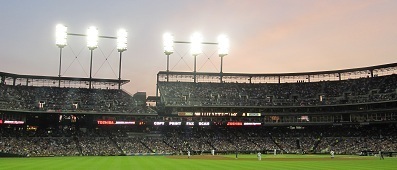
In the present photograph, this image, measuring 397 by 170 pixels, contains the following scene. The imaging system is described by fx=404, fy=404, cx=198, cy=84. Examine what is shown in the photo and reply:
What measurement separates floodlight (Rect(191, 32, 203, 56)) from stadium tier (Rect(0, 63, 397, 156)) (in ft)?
30.6

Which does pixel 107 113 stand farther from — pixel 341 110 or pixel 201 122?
pixel 341 110

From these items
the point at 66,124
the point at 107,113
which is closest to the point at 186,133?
the point at 107,113

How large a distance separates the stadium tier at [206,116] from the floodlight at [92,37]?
1304 cm

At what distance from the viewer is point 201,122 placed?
85.9 metres

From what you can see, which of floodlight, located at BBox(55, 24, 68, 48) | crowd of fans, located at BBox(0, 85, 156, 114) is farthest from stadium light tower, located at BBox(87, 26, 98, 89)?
crowd of fans, located at BBox(0, 85, 156, 114)

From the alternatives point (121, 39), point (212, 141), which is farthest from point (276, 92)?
point (121, 39)

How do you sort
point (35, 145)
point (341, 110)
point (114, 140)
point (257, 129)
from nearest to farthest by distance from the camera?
point (35, 145)
point (114, 140)
point (341, 110)
point (257, 129)

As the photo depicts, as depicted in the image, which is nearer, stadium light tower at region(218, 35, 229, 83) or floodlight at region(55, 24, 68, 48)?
floodlight at region(55, 24, 68, 48)

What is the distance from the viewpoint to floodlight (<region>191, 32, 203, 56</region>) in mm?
82125

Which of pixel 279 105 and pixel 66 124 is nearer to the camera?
pixel 66 124

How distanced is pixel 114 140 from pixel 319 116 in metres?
43.3

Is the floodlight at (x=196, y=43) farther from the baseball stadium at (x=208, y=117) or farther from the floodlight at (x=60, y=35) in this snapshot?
the floodlight at (x=60, y=35)

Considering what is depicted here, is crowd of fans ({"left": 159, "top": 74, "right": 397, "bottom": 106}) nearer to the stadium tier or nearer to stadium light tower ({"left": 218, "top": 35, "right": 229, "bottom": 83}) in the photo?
the stadium tier

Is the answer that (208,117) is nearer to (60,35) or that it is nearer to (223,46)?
(223,46)
